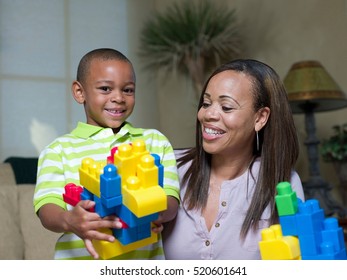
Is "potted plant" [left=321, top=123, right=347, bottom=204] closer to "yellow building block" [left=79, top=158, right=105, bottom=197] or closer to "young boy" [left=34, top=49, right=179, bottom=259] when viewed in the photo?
"young boy" [left=34, top=49, right=179, bottom=259]

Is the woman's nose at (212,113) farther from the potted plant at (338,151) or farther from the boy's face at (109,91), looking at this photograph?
the potted plant at (338,151)

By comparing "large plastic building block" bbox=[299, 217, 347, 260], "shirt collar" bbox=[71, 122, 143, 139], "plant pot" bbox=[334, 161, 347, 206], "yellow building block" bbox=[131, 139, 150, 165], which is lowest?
"plant pot" bbox=[334, 161, 347, 206]

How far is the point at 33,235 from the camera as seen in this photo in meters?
1.77

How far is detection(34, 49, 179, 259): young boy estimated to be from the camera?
2.86 ft

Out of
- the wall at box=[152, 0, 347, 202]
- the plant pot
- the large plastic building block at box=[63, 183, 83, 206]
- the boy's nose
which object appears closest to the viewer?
the large plastic building block at box=[63, 183, 83, 206]

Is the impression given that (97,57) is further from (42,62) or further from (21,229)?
(42,62)

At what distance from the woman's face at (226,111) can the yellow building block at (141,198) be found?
0.34 metres

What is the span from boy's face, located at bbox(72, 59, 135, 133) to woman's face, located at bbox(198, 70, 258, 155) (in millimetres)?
172

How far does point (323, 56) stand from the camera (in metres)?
2.76

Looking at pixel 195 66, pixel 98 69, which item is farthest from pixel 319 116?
pixel 98 69

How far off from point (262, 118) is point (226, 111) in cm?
12

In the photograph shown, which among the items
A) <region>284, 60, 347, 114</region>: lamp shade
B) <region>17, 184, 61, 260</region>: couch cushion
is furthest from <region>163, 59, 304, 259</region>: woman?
<region>284, 60, 347, 114</region>: lamp shade

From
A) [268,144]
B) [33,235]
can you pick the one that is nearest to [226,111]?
[268,144]
